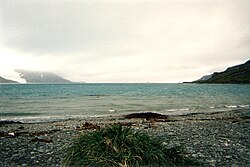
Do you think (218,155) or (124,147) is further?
(218,155)

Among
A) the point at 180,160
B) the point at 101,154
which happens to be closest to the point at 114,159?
the point at 101,154

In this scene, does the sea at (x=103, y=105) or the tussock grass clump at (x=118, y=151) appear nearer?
the tussock grass clump at (x=118, y=151)

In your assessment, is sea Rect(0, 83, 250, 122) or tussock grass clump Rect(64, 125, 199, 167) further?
sea Rect(0, 83, 250, 122)

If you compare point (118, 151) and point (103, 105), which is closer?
point (118, 151)

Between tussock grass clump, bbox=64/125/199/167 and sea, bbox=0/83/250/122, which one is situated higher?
tussock grass clump, bbox=64/125/199/167

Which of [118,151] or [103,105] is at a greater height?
[118,151]

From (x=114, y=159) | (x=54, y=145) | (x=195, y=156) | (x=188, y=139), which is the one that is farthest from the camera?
(x=188, y=139)

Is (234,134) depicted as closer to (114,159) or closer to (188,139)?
(188,139)

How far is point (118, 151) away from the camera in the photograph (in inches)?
268

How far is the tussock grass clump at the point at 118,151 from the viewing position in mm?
6617

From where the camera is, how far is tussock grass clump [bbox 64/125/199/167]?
6.62 m

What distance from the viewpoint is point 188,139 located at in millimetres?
10781

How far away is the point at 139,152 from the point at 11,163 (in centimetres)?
374

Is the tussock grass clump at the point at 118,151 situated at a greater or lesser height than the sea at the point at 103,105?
greater
